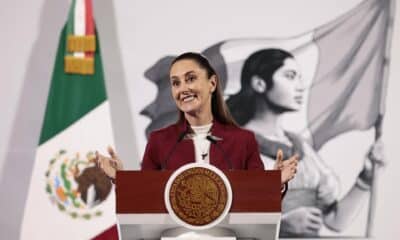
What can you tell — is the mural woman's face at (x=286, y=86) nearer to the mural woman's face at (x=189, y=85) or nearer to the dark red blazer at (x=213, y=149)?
the dark red blazer at (x=213, y=149)

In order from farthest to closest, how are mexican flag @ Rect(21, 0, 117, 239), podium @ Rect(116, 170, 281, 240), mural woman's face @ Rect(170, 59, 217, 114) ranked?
mexican flag @ Rect(21, 0, 117, 239)
mural woman's face @ Rect(170, 59, 217, 114)
podium @ Rect(116, 170, 281, 240)

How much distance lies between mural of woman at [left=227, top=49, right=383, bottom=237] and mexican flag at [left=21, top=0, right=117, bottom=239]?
3.01 feet

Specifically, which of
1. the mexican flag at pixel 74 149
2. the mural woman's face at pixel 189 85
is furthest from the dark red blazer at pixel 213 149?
the mexican flag at pixel 74 149

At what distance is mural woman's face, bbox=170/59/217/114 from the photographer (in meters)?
2.58

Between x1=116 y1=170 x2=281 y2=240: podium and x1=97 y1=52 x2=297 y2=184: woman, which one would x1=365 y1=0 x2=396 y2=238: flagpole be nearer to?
x1=97 y1=52 x2=297 y2=184: woman

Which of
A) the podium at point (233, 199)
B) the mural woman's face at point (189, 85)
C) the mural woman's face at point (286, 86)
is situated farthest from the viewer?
the mural woman's face at point (286, 86)

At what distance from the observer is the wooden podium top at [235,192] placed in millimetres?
2113

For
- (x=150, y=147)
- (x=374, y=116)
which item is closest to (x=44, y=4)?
(x=150, y=147)

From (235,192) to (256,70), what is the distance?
2.19 meters

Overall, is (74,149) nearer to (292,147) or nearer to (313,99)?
(292,147)

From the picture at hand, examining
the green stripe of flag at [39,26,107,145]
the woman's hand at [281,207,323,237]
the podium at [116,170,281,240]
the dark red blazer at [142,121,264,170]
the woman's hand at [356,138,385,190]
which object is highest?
the green stripe of flag at [39,26,107,145]

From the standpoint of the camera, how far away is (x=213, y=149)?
8.60ft

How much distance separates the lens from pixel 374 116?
165 inches

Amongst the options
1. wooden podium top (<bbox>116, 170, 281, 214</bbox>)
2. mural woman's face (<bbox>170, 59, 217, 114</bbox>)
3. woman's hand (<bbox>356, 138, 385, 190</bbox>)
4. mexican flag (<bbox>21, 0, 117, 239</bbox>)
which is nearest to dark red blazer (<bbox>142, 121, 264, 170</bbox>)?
mural woman's face (<bbox>170, 59, 217, 114</bbox>)
